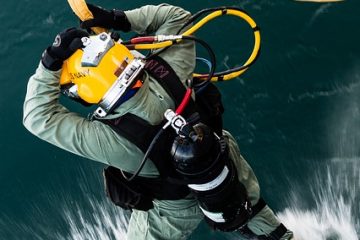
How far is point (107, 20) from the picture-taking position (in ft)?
10.2

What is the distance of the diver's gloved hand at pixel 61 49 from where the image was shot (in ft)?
8.44

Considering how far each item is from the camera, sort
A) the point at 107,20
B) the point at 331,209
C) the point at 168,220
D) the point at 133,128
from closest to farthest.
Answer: the point at 133,128, the point at 107,20, the point at 168,220, the point at 331,209

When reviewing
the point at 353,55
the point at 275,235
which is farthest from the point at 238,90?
the point at 275,235

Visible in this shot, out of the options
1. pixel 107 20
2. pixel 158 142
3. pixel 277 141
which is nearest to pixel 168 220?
pixel 158 142

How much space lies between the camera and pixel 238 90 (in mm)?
5031

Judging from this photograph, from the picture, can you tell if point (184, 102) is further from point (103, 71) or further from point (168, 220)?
point (168, 220)

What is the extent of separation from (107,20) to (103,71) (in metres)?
0.65

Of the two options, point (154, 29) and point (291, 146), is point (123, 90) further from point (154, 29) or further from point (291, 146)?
point (291, 146)

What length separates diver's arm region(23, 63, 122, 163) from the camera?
2.69 meters

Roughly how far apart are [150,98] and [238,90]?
245 cm

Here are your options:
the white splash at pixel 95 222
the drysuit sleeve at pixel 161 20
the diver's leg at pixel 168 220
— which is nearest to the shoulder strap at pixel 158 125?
the drysuit sleeve at pixel 161 20

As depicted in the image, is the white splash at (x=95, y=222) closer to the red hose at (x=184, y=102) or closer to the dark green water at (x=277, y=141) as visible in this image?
the dark green water at (x=277, y=141)

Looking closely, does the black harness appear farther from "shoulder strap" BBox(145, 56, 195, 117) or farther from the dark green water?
the dark green water

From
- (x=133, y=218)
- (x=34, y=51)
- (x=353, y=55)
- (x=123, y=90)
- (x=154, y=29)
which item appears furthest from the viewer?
(x=34, y=51)
